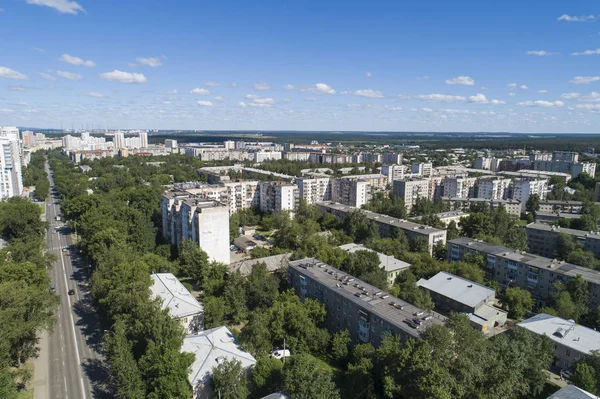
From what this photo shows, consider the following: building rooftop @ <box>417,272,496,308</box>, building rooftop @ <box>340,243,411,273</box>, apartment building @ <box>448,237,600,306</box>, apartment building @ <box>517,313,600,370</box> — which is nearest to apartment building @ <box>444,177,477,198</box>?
apartment building @ <box>448,237,600,306</box>

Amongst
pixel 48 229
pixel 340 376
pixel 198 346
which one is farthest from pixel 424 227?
pixel 48 229

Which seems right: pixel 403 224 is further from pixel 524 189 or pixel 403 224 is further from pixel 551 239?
pixel 524 189

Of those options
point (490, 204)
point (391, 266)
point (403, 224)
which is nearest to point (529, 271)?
point (391, 266)

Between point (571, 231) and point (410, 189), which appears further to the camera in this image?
point (410, 189)

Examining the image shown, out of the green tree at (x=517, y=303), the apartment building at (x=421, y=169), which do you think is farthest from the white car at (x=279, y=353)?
the apartment building at (x=421, y=169)

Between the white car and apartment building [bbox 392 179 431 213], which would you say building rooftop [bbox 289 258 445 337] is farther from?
apartment building [bbox 392 179 431 213]

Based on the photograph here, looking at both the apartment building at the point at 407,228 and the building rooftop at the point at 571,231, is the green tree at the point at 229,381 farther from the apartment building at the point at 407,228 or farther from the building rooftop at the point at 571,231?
the building rooftop at the point at 571,231
